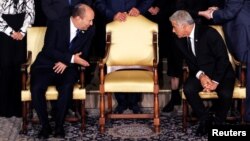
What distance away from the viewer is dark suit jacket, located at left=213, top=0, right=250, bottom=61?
6.92 metres

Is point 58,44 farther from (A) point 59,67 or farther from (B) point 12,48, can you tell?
(B) point 12,48

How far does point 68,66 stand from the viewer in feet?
22.3

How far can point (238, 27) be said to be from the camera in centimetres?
695

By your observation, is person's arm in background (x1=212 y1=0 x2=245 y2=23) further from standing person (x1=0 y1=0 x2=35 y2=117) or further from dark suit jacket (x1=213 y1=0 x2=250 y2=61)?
standing person (x1=0 y1=0 x2=35 y2=117)

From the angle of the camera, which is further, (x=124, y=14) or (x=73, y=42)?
(x=124, y=14)

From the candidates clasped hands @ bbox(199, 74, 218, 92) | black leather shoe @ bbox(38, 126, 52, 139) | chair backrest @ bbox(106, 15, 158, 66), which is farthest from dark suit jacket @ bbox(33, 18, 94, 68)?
clasped hands @ bbox(199, 74, 218, 92)

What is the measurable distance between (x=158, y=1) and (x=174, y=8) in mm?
247

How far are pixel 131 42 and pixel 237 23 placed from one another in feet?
3.82

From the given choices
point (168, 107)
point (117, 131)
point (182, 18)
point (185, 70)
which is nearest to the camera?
point (182, 18)

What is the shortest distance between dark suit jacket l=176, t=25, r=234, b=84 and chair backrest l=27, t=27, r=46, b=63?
147 centimetres

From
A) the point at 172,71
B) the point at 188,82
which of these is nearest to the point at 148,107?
the point at 172,71

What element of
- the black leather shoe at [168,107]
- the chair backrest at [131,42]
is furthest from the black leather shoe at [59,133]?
the black leather shoe at [168,107]

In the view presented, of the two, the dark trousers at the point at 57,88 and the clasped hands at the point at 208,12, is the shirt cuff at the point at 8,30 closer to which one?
the dark trousers at the point at 57,88

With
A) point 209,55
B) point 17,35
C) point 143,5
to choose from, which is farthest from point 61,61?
point 209,55
